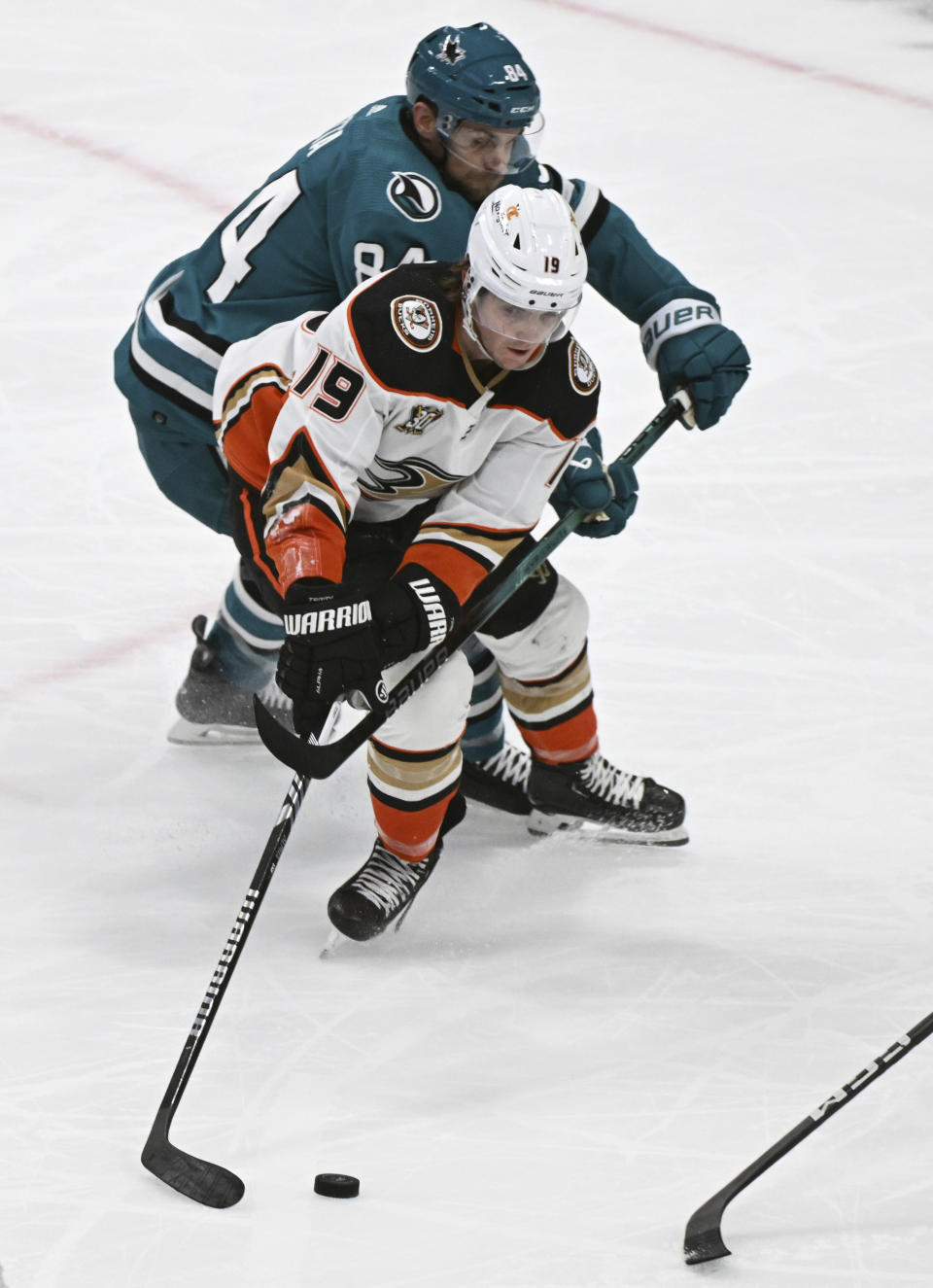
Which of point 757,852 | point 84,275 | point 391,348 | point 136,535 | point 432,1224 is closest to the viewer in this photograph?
point 432,1224

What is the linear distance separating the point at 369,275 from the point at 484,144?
24 centimetres

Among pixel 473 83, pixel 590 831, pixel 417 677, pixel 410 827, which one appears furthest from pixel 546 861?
pixel 473 83

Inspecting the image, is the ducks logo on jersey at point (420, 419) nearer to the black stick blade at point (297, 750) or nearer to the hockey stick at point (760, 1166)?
the black stick blade at point (297, 750)

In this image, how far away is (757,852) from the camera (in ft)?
9.21

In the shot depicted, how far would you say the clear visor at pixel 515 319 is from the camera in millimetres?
2228

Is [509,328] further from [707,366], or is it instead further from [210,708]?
[210,708]

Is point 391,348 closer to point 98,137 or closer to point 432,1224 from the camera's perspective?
point 432,1224

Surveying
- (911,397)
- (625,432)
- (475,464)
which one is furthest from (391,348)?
(911,397)

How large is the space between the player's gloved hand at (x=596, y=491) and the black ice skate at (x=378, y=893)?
1.62 ft

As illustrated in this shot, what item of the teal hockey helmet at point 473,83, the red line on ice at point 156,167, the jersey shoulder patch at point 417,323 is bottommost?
the red line on ice at point 156,167

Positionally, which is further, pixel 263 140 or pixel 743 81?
pixel 743 81

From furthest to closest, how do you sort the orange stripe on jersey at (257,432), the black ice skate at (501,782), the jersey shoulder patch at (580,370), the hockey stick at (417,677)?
the black ice skate at (501,782)
the orange stripe on jersey at (257,432)
the jersey shoulder patch at (580,370)
the hockey stick at (417,677)

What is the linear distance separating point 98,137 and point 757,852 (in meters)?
3.24

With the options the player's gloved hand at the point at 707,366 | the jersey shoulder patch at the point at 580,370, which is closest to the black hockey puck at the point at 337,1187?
the jersey shoulder patch at the point at 580,370
